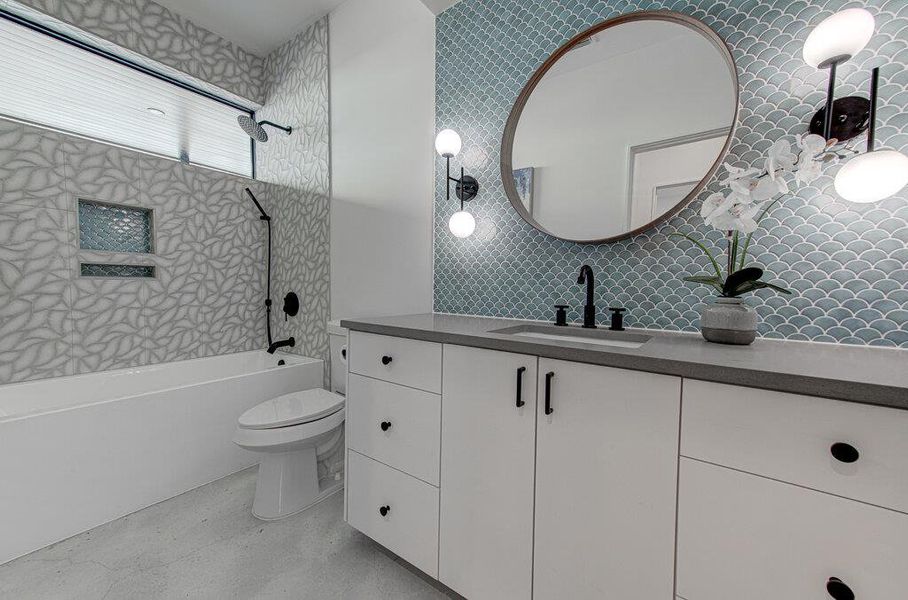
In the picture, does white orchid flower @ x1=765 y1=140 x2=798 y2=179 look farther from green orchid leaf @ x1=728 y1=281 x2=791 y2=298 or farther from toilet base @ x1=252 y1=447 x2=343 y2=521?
toilet base @ x1=252 y1=447 x2=343 y2=521

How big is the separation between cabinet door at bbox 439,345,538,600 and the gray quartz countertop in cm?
7

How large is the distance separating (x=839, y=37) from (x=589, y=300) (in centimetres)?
92

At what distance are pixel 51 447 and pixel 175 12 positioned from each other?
2.77 m

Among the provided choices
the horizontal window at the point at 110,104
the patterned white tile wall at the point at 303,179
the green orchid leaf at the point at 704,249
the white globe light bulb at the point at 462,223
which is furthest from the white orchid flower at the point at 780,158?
the horizontal window at the point at 110,104

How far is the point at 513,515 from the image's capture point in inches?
40.4

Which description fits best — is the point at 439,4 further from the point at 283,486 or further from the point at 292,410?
the point at 283,486

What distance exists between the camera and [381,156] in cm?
206

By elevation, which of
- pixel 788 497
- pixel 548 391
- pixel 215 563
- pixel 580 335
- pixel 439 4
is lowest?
pixel 215 563

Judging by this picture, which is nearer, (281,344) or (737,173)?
(737,173)

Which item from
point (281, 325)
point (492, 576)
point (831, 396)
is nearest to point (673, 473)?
point (831, 396)

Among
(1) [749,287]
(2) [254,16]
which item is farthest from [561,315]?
(2) [254,16]

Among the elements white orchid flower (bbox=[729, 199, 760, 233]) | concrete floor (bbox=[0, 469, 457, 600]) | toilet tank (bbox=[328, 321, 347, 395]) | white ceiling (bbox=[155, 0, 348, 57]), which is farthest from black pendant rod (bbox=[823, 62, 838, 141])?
white ceiling (bbox=[155, 0, 348, 57])

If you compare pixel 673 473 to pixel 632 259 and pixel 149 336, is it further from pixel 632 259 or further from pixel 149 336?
pixel 149 336

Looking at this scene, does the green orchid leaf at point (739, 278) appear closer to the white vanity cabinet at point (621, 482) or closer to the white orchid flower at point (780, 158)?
the white orchid flower at point (780, 158)
